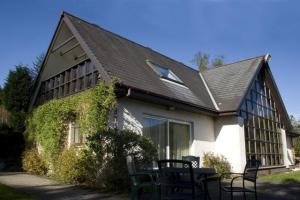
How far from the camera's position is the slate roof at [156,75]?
37.7 feet

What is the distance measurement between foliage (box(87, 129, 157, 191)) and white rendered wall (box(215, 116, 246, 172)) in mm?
6787

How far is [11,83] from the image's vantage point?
1717 cm

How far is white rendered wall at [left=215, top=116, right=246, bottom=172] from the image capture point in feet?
47.6

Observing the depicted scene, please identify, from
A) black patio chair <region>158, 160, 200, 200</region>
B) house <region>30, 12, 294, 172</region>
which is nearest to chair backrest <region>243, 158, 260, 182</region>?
black patio chair <region>158, 160, 200, 200</region>

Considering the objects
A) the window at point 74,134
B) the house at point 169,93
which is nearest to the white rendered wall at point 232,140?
the house at point 169,93

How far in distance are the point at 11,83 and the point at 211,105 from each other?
11.8 m

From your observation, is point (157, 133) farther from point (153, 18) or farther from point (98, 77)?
point (153, 18)

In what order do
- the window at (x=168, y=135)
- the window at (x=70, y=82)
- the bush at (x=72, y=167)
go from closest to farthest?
the bush at (x=72, y=167) < the window at (x=168, y=135) < the window at (x=70, y=82)

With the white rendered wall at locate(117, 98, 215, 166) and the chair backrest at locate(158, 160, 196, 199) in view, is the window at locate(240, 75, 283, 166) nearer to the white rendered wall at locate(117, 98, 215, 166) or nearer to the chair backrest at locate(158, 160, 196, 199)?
the white rendered wall at locate(117, 98, 215, 166)

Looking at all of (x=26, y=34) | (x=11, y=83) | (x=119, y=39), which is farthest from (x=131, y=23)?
(x=11, y=83)

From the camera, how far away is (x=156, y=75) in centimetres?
1353

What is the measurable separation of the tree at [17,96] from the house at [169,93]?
0.67 metres

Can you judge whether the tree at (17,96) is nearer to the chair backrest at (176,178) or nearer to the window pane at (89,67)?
the window pane at (89,67)

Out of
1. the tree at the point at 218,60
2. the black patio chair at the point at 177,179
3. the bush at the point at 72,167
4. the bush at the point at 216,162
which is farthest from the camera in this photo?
the tree at the point at 218,60
